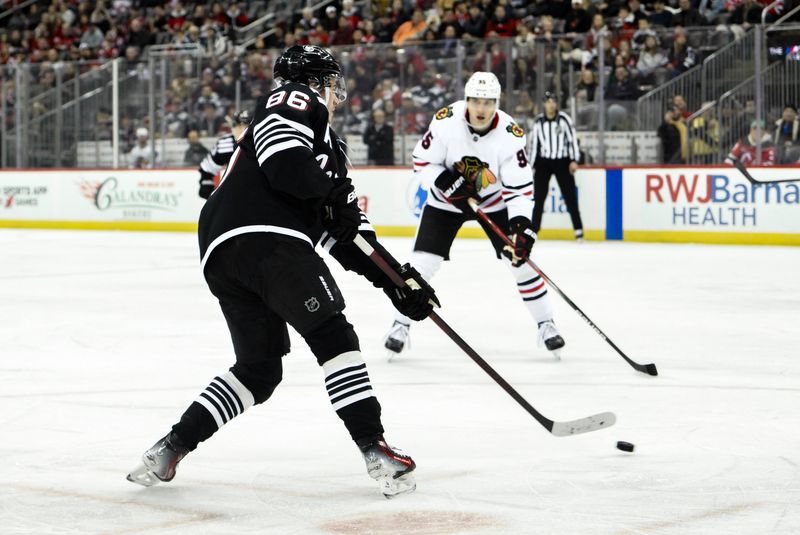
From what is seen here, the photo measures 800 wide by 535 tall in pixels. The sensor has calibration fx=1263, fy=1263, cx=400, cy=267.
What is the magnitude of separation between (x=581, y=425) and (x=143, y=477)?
1.22m

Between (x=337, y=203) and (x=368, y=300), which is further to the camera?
(x=368, y=300)

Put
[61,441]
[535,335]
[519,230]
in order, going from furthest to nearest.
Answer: [535,335], [519,230], [61,441]

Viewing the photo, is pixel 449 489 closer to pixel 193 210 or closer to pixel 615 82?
pixel 615 82

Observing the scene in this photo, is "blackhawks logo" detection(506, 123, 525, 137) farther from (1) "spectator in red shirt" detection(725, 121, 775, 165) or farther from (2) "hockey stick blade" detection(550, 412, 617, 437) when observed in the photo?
(1) "spectator in red shirt" detection(725, 121, 775, 165)

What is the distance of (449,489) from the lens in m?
3.17

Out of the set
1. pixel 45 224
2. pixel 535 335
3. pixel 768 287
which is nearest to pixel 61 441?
pixel 535 335

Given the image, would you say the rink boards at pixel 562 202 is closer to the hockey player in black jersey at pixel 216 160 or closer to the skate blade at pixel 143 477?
the hockey player in black jersey at pixel 216 160

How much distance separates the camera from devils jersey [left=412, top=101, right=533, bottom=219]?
5.50 metres

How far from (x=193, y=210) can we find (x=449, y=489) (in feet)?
38.6

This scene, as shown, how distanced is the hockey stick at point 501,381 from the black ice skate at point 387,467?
386 mm

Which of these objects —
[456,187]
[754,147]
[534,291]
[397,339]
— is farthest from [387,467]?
[754,147]

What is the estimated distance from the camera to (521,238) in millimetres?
5367

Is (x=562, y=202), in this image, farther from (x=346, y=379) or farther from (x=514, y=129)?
(x=346, y=379)

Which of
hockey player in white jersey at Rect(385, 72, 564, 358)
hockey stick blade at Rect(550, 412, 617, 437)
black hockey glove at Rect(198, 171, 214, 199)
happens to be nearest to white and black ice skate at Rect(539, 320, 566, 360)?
hockey player in white jersey at Rect(385, 72, 564, 358)
